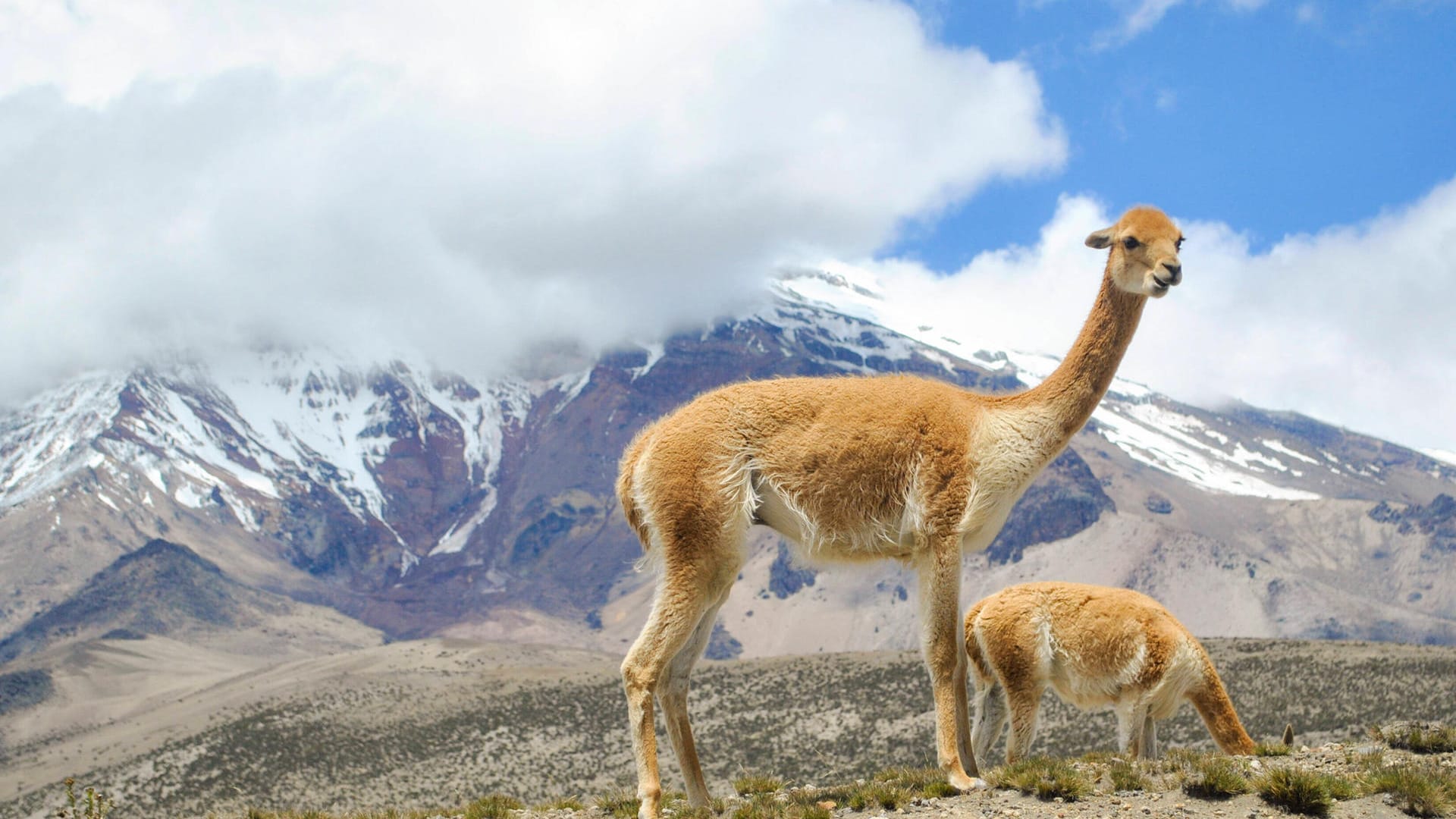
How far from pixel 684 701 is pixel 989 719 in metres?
5.15

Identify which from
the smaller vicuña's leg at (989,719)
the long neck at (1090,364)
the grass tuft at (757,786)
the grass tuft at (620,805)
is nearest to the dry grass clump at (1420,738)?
the smaller vicuña's leg at (989,719)

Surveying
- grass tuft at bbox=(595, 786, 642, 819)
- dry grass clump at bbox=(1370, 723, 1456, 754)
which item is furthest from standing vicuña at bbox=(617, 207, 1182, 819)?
dry grass clump at bbox=(1370, 723, 1456, 754)

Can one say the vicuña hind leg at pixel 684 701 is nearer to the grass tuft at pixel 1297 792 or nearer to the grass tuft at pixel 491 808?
the grass tuft at pixel 491 808

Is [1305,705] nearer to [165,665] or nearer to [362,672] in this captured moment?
[362,672]

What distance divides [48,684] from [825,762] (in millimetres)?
132506

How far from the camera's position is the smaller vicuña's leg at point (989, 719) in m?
14.5

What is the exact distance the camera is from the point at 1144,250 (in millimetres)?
11766

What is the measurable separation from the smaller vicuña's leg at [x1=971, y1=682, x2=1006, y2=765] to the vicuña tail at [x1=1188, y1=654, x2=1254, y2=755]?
228cm

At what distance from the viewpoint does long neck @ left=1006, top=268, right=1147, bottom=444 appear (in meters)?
11.6

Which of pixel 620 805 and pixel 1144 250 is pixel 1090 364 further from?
pixel 620 805

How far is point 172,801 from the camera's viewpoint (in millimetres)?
53531

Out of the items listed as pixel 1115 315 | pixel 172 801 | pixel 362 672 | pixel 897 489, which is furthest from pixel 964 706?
pixel 362 672

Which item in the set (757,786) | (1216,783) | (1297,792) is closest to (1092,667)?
(757,786)

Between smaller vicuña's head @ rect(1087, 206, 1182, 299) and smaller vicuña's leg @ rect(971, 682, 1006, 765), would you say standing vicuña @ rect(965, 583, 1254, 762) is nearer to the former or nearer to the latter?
smaller vicuña's leg @ rect(971, 682, 1006, 765)
